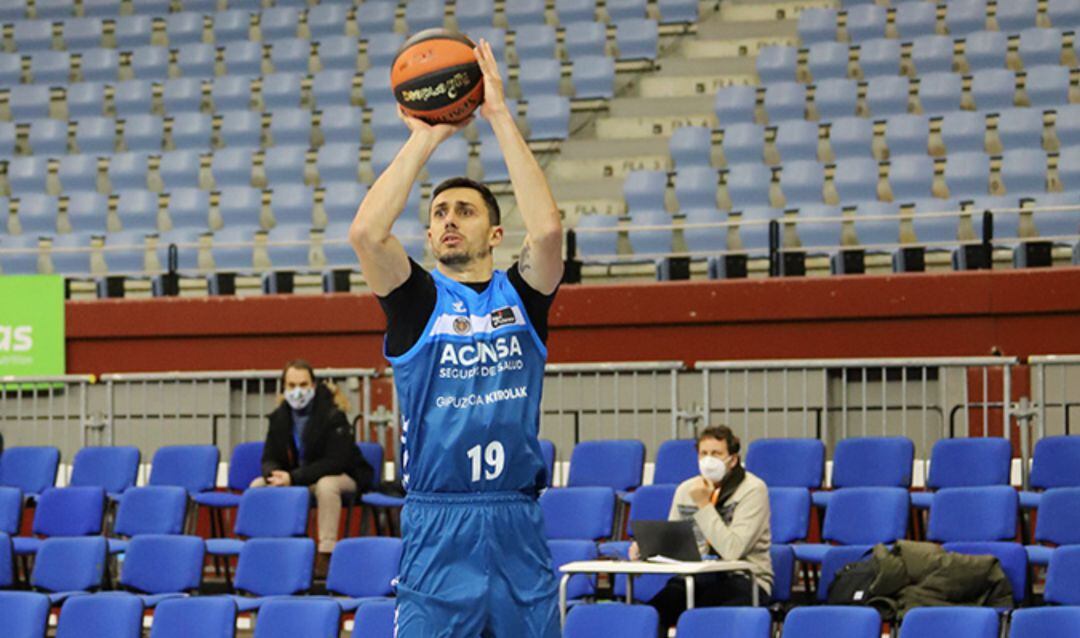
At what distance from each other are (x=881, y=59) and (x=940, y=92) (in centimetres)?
84

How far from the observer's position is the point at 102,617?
27.9 feet

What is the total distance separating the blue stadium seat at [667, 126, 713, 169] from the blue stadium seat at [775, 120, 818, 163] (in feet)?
2.13

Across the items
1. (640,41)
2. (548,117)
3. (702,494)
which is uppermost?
(640,41)

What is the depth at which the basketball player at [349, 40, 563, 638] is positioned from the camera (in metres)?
4.75

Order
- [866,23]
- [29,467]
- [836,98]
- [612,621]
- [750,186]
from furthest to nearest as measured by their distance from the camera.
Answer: [866,23] → [836,98] → [750,186] → [29,467] → [612,621]

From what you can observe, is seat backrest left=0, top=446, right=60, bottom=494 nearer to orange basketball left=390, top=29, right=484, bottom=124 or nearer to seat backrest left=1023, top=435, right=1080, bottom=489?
seat backrest left=1023, top=435, right=1080, bottom=489

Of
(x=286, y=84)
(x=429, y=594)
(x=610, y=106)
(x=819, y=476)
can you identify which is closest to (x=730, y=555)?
(x=819, y=476)

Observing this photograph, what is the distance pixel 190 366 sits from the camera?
13852 millimetres

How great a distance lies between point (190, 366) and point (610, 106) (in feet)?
17.3

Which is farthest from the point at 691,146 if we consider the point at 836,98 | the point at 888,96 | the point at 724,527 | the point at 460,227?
the point at 460,227

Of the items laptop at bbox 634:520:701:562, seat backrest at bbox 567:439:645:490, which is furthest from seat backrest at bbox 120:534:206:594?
laptop at bbox 634:520:701:562

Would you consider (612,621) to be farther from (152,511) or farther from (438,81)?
(152,511)

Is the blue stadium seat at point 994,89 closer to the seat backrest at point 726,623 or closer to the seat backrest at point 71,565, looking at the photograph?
the seat backrest at point 71,565

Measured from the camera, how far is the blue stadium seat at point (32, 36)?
20.1 meters
